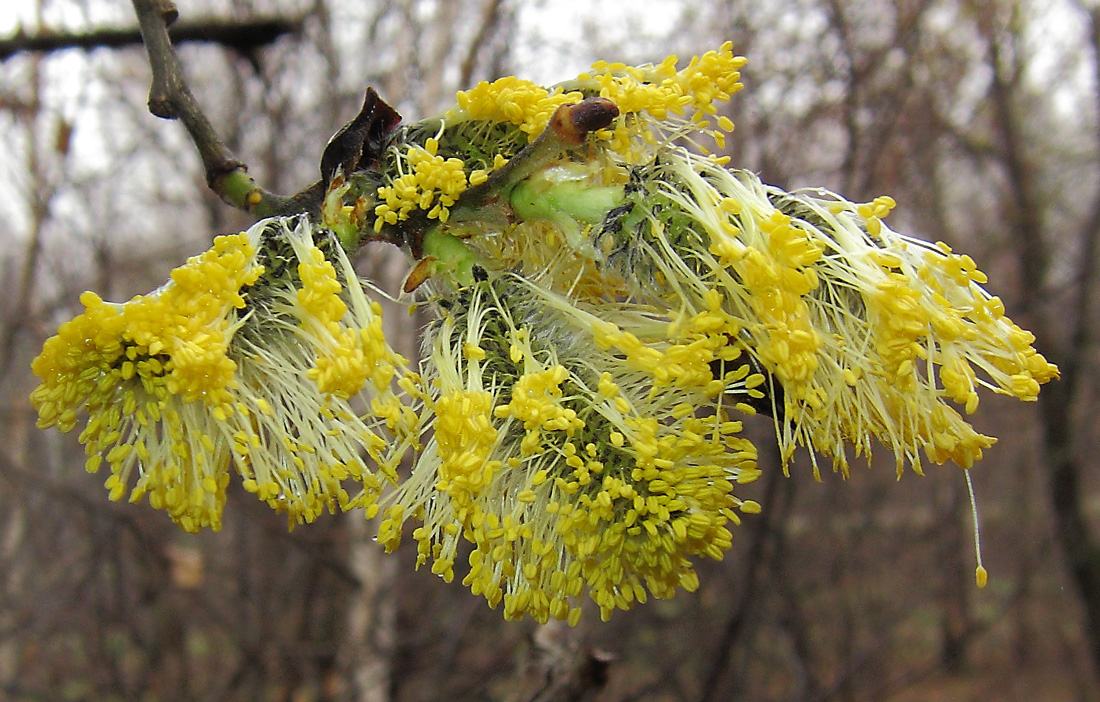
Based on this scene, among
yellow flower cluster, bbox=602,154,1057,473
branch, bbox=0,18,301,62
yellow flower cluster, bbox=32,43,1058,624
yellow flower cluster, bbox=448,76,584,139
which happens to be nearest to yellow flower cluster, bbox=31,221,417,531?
yellow flower cluster, bbox=32,43,1058,624

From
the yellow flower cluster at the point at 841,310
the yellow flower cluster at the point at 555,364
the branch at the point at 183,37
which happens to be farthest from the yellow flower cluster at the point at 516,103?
the branch at the point at 183,37

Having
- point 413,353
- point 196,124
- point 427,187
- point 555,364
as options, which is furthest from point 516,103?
point 413,353

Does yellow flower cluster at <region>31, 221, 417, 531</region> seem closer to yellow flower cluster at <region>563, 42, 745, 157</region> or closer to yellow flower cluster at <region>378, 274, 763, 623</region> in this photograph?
yellow flower cluster at <region>378, 274, 763, 623</region>

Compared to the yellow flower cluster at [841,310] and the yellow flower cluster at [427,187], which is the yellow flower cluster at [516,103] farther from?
the yellow flower cluster at [841,310]

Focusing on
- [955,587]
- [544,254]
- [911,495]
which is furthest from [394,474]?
[955,587]

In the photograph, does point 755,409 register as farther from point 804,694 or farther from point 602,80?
point 804,694

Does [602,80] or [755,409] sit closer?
[755,409]
